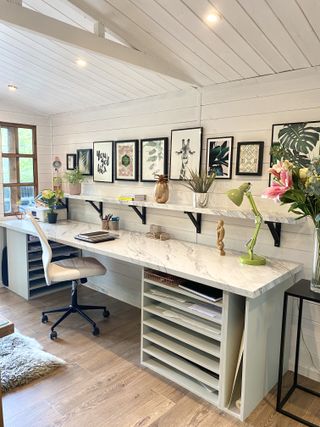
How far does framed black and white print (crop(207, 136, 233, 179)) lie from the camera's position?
2.53 metres

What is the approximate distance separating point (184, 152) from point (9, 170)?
223cm

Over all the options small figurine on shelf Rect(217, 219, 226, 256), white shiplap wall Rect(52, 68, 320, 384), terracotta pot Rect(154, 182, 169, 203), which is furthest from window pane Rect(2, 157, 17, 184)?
small figurine on shelf Rect(217, 219, 226, 256)

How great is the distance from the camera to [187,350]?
2.19 metres

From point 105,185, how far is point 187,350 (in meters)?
1.98

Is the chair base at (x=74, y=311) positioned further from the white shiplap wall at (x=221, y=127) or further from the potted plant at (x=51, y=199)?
the potted plant at (x=51, y=199)

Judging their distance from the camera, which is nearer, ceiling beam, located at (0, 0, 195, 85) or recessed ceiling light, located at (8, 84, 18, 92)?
ceiling beam, located at (0, 0, 195, 85)

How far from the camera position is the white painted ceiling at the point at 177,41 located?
1.68 metres

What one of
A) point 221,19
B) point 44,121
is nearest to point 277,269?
point 221,19

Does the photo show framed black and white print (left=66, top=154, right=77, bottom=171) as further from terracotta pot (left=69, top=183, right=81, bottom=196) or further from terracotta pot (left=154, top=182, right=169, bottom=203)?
terracotta pot (left=154, top=182, right=169, bottom=203)

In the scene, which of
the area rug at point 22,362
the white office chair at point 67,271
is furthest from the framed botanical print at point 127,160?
the area rug at point 22,362

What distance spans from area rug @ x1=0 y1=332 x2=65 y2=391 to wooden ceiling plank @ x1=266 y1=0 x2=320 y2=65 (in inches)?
99.9

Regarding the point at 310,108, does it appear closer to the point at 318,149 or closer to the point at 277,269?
the point at 318,149

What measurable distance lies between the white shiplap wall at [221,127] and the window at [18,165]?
801 mm

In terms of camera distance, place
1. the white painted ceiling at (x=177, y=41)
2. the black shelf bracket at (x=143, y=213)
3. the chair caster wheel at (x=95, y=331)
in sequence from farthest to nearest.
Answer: the black shelf bracket at (x=143, y=213) → the chair caster wheel at (x=95, y=331) → the white painted ceiling at (x=177, y=41)
